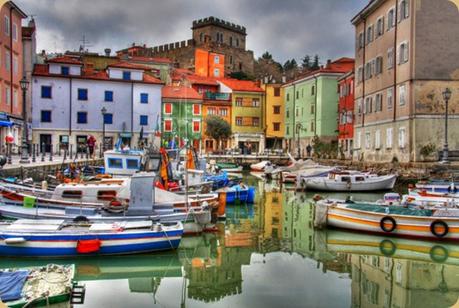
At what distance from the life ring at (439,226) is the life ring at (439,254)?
1.84 ft

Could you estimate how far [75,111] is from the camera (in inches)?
2250

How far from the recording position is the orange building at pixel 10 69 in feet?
134

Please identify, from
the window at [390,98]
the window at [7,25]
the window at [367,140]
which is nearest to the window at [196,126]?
the window at [367,140]

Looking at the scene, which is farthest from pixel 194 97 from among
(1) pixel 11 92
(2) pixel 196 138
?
(1) pixel 11 92

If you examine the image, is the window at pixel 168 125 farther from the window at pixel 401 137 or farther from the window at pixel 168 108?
the window at pixel 401 137

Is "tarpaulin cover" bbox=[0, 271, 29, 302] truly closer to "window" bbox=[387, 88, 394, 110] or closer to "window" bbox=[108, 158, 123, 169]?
"window" bbox=[108, 158, 123, 169]

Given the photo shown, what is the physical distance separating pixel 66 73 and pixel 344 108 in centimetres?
3148

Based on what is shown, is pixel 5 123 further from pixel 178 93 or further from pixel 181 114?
pixel 178 93

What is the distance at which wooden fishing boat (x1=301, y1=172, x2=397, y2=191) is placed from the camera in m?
35.1

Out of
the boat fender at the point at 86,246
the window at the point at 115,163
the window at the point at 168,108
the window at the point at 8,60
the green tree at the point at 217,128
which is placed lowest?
the boat fender at the point at 86,246

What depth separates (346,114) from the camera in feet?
189

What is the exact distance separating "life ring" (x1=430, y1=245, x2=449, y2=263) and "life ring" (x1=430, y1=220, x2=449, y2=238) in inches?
22.1

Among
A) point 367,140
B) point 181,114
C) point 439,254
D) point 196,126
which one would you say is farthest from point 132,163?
point 196,126

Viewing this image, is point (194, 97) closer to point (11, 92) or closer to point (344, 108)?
point (344, 108)
